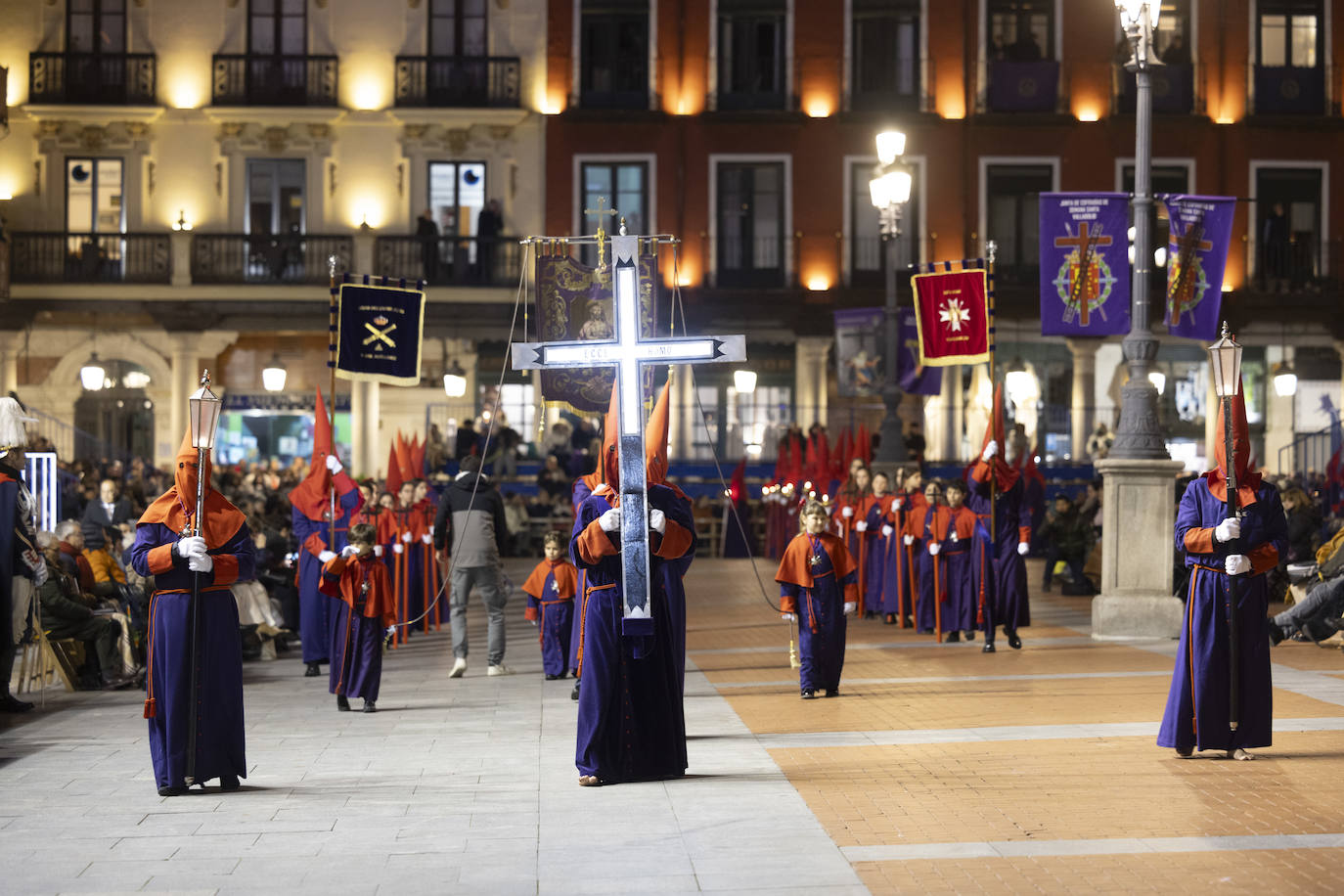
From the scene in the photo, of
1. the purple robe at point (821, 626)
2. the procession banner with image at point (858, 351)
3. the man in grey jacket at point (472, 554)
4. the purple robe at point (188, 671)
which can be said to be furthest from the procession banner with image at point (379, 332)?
the procession banner with image at point (858, 351)

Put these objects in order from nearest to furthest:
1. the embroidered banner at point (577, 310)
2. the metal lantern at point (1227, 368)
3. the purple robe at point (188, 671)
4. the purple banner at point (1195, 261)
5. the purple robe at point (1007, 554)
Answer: the purple robe at point (188, 671) → the metal lantern at point (1227, 368) → the embroidered banner at point (577, 310) → the purple robe at point (1007, 554) → the purple banner at point (1195, 261)

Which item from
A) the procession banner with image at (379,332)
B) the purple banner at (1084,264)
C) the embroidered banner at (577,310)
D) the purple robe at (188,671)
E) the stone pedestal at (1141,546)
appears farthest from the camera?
the purple banner at (1084,264)

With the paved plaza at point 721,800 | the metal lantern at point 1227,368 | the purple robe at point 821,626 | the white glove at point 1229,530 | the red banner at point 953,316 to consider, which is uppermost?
the red banner at point 953,316

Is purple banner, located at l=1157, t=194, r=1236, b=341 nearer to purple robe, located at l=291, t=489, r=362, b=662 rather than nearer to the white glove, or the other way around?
the white glove

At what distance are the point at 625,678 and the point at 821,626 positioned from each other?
4.05m

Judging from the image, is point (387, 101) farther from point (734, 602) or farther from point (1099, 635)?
point (1099, 635)

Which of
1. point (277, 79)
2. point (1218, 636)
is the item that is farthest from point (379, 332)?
point (277, 79)

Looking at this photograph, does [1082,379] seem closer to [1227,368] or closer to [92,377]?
[92,377]

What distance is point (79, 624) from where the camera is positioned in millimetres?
13844

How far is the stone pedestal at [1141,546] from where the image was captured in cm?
1650

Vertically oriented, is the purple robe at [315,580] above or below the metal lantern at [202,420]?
below

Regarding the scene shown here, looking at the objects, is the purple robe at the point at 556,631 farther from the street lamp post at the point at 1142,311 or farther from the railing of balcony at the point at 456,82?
the railing of balcony at the point at 456,82

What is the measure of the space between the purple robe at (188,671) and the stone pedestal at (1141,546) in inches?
395

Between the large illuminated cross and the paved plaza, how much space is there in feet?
3.85
